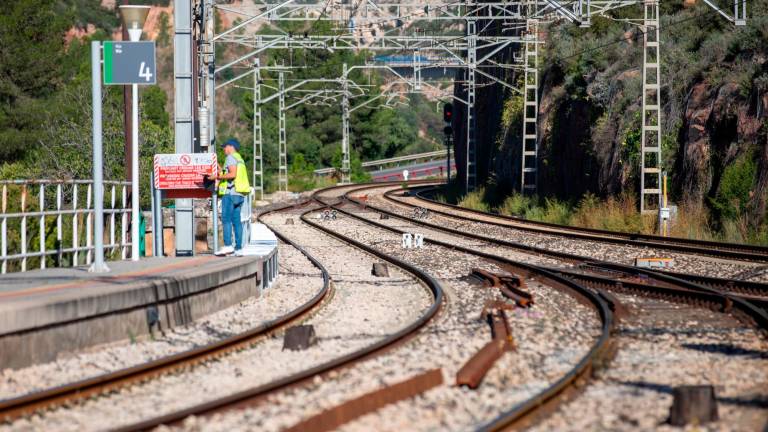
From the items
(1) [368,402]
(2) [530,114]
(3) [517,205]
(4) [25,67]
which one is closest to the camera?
(1) [368,402]

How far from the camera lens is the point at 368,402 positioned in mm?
8078

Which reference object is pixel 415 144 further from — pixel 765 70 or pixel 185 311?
pixel 185 311

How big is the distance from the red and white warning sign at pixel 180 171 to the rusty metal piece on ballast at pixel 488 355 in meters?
5.98

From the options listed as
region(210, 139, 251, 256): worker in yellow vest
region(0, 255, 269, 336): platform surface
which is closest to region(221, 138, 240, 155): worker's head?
region(210, 139, 251, 256): worker in yellow vest

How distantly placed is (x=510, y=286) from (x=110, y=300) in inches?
281

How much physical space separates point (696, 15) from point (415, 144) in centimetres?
7977

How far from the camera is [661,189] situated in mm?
30203

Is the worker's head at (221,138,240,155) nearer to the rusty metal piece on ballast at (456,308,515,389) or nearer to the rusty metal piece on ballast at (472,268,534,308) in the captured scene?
the rusty metal piece on ballast at (472,268,534,308)

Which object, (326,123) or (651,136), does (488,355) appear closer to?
(651,136)

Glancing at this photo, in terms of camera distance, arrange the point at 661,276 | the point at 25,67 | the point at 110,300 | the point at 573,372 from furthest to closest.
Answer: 1. the point at 25,67
2. the point at 661,276
3. the point at 110,300
4. the point at 573,372

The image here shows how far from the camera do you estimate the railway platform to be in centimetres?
992

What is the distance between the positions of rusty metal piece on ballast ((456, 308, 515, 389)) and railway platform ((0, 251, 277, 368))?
11.3 feet

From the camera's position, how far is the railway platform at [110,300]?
992cm

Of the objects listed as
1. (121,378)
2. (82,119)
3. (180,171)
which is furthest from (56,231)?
(82,119)
